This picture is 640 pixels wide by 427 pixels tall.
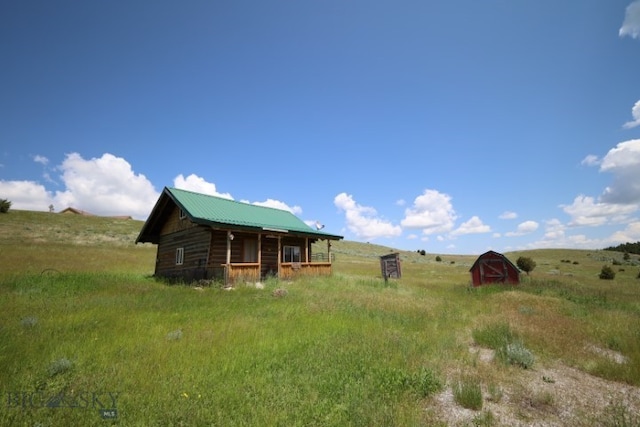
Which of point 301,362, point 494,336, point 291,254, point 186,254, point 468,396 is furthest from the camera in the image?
point 291,254

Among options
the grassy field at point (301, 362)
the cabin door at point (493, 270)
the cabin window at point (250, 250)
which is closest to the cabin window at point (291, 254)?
the cabin window at point (250, 250)

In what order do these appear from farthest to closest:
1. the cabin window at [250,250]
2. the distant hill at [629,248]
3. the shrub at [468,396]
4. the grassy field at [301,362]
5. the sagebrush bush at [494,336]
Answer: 1. the distant hill at [629,248]
2. the cabin window at [250,250]
3. the sagebrush bush at [494,336]
4. the shrub at [468,396]
5. the grassy field at [301,362]

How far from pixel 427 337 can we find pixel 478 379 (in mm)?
3007

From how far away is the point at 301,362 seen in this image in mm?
6648

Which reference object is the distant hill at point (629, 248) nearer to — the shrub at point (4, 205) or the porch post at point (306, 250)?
the porch post at point (306, 250)

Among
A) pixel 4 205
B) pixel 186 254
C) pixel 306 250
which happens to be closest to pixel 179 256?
pixel 186 254

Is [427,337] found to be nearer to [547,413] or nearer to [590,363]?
[590,363]

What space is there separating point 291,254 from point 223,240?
6.09 m

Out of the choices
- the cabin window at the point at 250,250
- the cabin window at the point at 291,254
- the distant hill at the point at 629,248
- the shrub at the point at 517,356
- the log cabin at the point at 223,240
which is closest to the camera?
the shrub at the point at 517,356

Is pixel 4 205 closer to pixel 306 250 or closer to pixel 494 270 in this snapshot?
pixel 306 250

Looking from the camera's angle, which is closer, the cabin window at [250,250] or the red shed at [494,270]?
the cabin window at [250,250]

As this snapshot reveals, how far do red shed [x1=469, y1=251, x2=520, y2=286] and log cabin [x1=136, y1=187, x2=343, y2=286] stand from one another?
1147 cm

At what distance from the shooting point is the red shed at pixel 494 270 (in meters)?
23.0

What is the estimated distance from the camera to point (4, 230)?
132 feet
